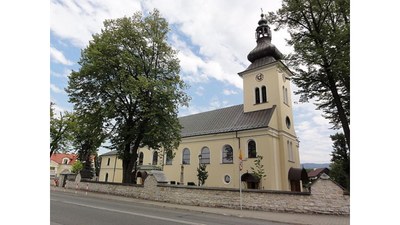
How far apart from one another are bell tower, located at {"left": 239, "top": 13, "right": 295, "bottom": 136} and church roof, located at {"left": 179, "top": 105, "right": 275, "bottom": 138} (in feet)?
3.57

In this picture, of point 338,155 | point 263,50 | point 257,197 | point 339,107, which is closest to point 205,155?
point 263,50

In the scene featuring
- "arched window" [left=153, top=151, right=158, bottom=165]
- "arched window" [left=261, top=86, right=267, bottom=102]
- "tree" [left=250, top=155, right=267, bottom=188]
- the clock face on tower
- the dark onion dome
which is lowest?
"tree" [left=250, top=155, right=267, bottom=188]

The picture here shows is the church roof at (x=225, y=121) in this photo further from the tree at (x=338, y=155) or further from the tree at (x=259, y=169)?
the tree at (x=338, y=155)

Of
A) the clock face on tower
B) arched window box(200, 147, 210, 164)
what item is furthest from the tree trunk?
arched window box(200, 147, 210, 164)

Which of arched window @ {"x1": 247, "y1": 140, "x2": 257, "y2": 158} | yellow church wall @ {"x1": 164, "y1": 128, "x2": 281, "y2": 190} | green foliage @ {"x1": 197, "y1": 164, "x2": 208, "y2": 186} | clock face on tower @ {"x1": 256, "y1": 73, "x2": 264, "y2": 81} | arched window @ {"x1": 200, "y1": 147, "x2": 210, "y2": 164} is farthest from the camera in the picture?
arched window @ {"x1": 200, "y1": 147, "x2": 210, "y2": 164}

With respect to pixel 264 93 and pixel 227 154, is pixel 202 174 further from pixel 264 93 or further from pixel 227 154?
pixel 264 93

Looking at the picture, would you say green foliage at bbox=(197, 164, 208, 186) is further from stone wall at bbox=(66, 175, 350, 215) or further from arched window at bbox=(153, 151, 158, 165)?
arched window at bbox=(153, 151, 158, 165)

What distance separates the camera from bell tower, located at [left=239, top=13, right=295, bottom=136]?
2820 cm

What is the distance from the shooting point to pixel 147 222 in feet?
27.0

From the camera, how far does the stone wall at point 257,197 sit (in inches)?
496

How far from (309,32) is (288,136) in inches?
541

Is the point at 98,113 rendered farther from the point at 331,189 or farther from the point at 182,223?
the point at 331,189

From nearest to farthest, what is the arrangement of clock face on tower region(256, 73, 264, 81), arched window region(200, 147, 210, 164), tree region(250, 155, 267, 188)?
tree region(250, 155, 267, 188) < clock face on tower region(256, 73, 264, 81) < arched window region(200, 147, 210, 164)

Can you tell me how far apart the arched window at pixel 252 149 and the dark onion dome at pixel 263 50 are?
9410mm
